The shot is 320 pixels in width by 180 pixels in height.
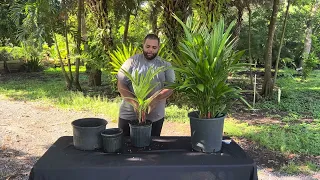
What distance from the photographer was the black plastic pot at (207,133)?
7.34ft

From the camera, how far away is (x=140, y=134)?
7.64 ft

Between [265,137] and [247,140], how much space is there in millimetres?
306

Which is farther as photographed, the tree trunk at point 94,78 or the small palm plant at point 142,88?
the tree trunk at point 94,78

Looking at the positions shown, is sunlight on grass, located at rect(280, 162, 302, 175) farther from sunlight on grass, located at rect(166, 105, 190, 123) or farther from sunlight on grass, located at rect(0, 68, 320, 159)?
sunlight on grass, located at rect(166, 105, 190, 123)

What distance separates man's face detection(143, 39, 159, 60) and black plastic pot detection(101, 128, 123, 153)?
2.79 feet

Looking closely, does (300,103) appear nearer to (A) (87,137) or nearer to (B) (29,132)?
(B) (29,132)

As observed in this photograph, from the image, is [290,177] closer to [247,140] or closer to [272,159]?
[272,159]

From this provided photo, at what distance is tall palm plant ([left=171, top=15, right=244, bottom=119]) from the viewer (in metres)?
2.16

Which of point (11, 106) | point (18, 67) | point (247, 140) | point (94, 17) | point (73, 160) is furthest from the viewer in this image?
point (18, 67)

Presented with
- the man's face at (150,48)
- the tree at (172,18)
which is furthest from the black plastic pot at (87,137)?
the tree at (172,18)

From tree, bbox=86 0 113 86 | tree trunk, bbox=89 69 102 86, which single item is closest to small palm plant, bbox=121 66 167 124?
tree, bbox=86 0 113 86

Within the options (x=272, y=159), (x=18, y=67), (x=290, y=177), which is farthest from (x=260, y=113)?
(x=18, y=67)

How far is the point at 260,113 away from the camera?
319 inches

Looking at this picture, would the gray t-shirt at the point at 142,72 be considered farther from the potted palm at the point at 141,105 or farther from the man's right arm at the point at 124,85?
the potted palm at the point at 141,105
